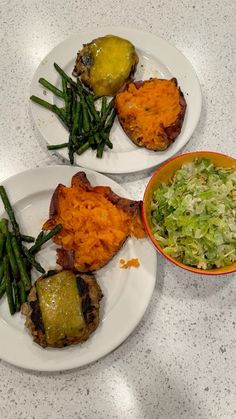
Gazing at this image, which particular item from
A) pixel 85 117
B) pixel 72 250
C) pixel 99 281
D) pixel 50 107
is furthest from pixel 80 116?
pixel 99 281

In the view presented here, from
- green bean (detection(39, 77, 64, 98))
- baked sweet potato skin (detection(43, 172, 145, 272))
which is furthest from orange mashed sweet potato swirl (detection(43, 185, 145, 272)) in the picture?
green bean (detection(39, 77, 64, 98))

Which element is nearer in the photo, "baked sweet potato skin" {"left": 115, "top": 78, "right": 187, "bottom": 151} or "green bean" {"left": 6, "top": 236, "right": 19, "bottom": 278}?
"green bean" {"left": 6, "top": 236, "right": 19, "bottom": 278}

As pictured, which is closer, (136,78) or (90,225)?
(90,225)

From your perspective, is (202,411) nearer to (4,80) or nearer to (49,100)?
(49,100)

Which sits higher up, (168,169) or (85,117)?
(85,117)

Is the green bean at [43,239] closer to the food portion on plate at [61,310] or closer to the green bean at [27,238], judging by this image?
the green bean at [27,238]

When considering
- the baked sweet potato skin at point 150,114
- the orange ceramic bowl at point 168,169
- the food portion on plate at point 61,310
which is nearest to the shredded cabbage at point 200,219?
the orange ceramic bowl at point 168,169

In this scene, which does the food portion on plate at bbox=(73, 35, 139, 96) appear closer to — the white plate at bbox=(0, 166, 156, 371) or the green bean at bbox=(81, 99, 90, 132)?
the green bean at bbox=(81, 99, 90, 132)

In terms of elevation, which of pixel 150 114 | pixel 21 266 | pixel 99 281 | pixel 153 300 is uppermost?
pixel 150 114

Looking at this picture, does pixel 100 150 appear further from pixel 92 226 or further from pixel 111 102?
pixel 92 226
